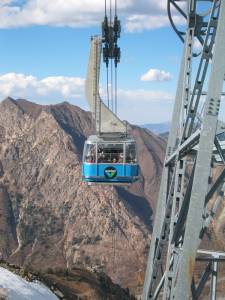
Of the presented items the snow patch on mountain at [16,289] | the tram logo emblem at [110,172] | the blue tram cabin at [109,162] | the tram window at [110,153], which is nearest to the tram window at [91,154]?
the blue tram cabin at [109,162]

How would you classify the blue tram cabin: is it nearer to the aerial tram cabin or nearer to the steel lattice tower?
the aerial tram cabin

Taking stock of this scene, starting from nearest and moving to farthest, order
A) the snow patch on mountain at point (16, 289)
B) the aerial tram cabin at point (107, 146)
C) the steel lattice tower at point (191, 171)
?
the steel lattice tower at point (191, 171)
the snow patch on mountain at point (16, 289)
the aerial tram cabin at point (107, 146)

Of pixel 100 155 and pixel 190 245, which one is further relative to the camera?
pixel 100 155

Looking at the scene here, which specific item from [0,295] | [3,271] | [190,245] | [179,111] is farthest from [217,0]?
[3,271]

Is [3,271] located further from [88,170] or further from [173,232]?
[173,232]

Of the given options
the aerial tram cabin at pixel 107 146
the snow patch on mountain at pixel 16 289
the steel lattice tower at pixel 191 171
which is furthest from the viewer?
the aerial tram cabin at pixel 107 146

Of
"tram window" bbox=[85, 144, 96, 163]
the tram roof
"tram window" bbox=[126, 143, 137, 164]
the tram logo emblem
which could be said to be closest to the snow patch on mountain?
the tram logo emblem

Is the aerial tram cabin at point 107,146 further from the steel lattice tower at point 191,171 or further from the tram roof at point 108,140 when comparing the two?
the steel lattice tower at point 191,171
